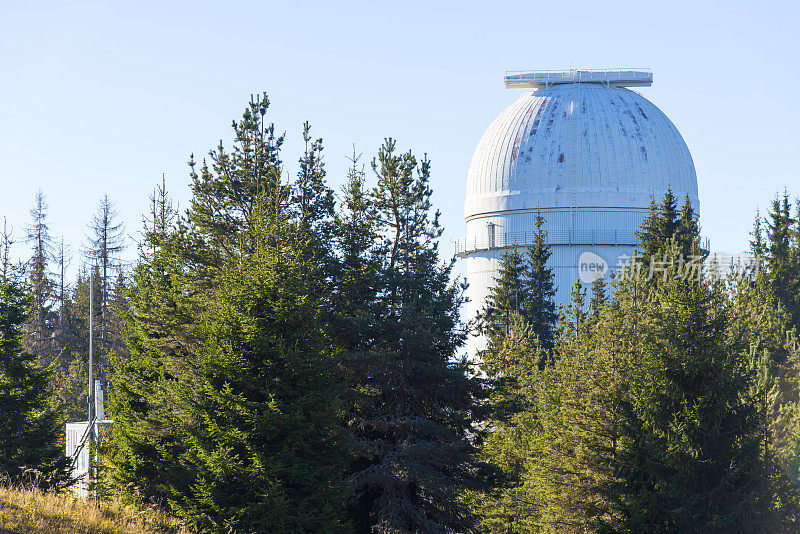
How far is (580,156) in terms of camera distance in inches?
2025

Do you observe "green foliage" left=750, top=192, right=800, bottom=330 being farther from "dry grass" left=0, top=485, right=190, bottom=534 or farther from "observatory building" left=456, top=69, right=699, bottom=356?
"dry grass" left=0, top=485, right=190, bottom=534

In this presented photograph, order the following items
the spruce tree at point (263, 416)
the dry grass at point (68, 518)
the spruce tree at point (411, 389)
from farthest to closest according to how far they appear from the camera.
A: the spruce tree at point (411, 389), the spruce tree at point (263, 416), the dry grass at point (68, 518)

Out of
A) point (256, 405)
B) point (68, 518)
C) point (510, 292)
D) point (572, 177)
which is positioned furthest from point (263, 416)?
point (572, 177)

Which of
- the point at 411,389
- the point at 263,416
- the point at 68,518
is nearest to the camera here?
the point at 68,518

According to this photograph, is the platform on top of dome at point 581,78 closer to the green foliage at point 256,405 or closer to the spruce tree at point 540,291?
the spruce tree at point 540,291

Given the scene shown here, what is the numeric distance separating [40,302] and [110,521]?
5549cm

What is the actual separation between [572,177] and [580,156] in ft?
4.38

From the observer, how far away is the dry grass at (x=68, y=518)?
15030 mm

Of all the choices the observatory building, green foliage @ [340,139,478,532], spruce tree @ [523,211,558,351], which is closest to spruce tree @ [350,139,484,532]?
green foliage @ [340,139,478,532]

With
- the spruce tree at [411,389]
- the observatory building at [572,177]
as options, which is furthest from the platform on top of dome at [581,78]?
the spruce tree at [411,389]

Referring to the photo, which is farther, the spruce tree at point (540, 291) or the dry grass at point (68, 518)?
the spruce tree at point (540, 291)

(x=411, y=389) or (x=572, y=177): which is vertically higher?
(x=572, y=177)

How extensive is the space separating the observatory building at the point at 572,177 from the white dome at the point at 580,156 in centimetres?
6

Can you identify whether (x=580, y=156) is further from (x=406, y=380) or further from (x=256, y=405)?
(x=256, y=405)
